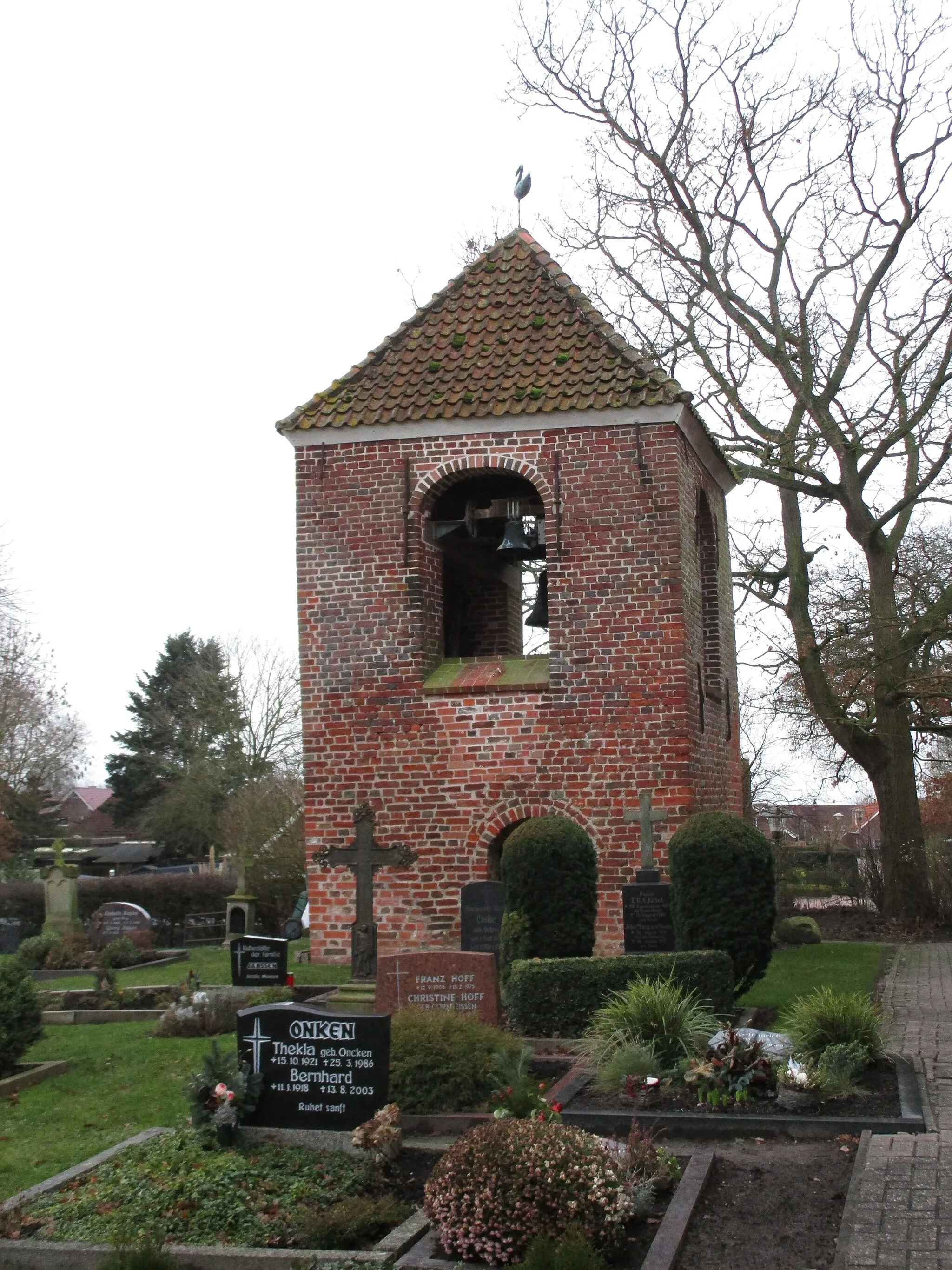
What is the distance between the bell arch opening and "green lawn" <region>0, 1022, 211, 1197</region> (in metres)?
5.97

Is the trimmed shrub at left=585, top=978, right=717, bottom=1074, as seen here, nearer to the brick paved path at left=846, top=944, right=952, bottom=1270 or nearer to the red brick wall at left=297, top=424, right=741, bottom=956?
the brick paved path at left=846, top=944, right=952, bottom=1270

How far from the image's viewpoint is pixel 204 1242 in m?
6.33

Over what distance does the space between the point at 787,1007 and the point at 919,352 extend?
12.8 meters

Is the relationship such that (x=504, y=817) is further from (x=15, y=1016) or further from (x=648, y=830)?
(x=15, y=1016)

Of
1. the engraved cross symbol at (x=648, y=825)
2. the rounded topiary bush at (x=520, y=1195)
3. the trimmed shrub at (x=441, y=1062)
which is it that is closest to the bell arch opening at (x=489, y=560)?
the engraved cross symbol at (x=648, y=825)

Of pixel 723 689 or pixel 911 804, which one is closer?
pixel 723 689

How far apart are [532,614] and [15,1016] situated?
24.4 ft

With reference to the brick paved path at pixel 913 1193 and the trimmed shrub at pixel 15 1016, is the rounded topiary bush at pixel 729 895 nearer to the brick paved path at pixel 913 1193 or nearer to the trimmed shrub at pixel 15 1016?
the brick paved path at pixel 913 1193

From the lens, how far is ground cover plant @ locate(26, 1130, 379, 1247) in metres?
6.45

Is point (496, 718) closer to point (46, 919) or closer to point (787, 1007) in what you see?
point (787, 1007)

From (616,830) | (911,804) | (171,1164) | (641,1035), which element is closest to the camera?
(171,1164)

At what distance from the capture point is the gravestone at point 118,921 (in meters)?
22.4

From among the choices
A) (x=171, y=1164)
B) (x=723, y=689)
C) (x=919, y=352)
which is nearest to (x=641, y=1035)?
(x=171, y=1164)

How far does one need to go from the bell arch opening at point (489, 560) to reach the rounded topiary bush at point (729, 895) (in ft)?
13.8
